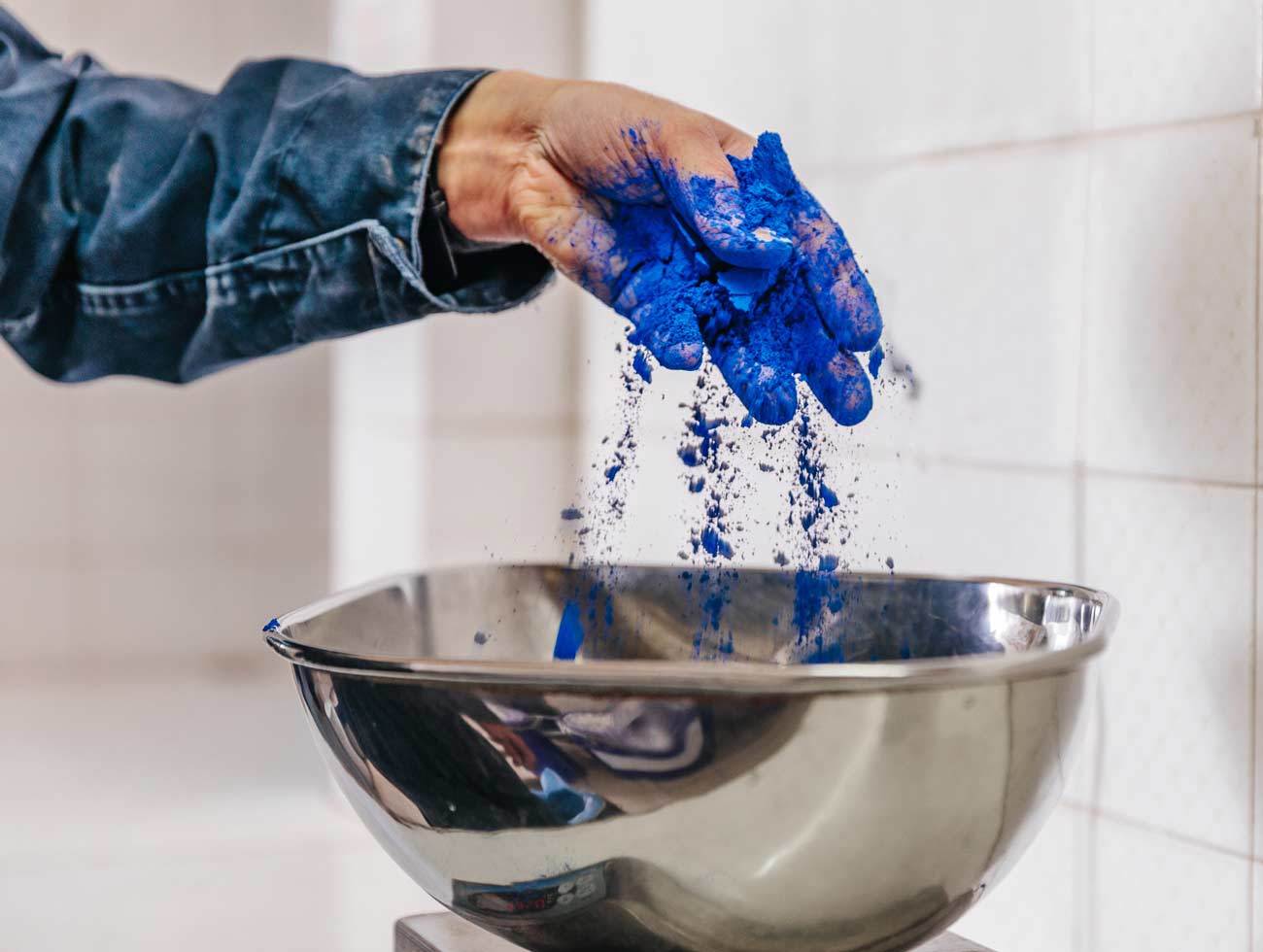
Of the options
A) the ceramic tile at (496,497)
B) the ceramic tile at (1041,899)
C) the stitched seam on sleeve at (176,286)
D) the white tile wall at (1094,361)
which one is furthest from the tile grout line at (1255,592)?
the ceramic tile at (496,497)

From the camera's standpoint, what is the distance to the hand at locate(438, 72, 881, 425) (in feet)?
1.76

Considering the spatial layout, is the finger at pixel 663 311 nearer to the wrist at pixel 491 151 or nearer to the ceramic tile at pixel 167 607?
the wrist at pixel 491 151

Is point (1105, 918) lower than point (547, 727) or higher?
lower

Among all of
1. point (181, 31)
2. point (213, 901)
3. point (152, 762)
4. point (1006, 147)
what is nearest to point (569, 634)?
point (1006, 147)

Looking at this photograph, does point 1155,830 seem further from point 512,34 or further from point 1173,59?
point 512,34

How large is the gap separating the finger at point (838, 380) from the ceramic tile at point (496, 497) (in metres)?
0.69

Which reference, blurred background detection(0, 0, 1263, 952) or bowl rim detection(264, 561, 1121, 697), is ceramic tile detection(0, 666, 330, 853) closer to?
blurred background detection(0, 0, 1263, 952)

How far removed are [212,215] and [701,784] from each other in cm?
→ 49

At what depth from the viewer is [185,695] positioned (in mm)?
1804

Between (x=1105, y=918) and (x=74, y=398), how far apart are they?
5.03 feet

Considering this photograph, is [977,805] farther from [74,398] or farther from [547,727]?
[74,398]

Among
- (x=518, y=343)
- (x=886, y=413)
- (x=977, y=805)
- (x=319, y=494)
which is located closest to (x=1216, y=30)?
(x=886, y=413)

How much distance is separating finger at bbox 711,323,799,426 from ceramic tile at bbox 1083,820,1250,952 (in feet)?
0.99

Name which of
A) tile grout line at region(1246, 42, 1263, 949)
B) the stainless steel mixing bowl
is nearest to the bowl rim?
the stainless steel mixing bowl
